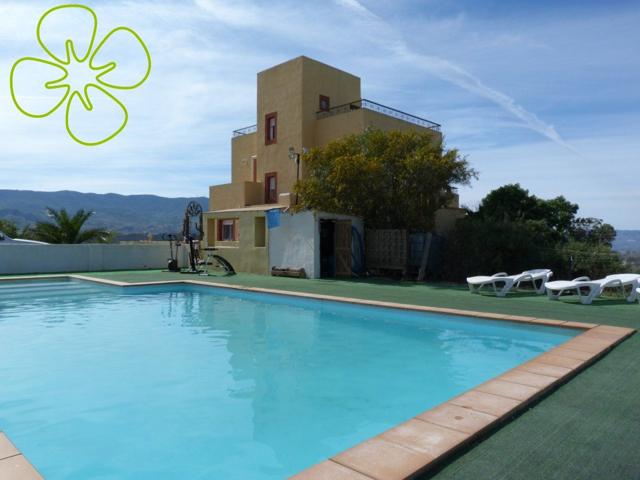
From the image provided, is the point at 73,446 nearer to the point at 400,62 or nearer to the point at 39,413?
the point at 39,413

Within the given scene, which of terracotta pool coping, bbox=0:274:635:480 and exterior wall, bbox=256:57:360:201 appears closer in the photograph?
terracotta pool coping, bbox=0:274:635:480

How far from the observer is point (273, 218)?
1822 cm

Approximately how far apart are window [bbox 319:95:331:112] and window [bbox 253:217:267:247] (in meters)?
8.74

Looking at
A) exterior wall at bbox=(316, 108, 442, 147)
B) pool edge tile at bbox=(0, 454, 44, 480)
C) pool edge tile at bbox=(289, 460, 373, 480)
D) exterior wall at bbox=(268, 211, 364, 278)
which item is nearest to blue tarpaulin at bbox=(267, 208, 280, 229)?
exterior wall at bbox=(268, 211, 364, 278)

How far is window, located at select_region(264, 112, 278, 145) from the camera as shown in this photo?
26.3 meters

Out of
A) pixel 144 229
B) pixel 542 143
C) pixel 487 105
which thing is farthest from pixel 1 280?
pixel 144 229

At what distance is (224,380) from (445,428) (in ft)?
10.7

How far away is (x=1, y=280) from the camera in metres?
15.6

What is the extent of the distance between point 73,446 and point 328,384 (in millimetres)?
2749

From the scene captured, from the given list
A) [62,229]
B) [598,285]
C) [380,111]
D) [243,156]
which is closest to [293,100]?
[380,111]

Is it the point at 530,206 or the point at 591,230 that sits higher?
the point at 530,206

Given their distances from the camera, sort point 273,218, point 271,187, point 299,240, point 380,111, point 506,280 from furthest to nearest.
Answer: point 271,187 → point 380,111 → point 273,218 → point 299,240 → point 506,280

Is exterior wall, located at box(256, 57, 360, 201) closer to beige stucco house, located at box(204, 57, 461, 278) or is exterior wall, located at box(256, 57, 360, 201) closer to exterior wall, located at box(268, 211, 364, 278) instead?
beige stucco house, located at box(204, 57, 461, 278)

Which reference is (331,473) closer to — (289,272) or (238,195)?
(289,272)
